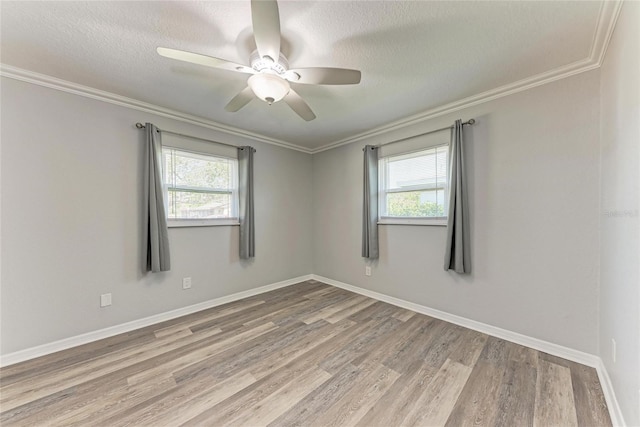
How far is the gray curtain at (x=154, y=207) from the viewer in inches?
104

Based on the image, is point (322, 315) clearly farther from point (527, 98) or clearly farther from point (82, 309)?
point (527, 98)

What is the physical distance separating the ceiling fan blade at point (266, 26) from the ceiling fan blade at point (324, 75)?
0.18 metres

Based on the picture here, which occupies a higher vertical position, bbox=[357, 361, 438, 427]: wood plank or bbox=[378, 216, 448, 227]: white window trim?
bbox=[378, 216, 448, 227]: white window trim

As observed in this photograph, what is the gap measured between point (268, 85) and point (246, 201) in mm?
2079

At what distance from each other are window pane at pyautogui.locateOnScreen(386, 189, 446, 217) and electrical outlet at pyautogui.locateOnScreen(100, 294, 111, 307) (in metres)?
3.41

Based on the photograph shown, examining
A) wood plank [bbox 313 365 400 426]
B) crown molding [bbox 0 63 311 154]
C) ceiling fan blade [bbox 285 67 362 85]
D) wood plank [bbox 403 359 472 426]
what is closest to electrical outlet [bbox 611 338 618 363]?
wood plank [bbox 403 359 472 426]

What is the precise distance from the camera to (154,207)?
2660 millimetres

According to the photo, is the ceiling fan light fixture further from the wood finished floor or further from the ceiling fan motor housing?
the wood finished floor

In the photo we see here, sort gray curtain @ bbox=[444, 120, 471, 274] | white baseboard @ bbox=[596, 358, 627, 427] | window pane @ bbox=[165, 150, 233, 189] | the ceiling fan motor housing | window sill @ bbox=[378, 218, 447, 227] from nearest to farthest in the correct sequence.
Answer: white baseboard @ bbox=[596, 358, 627, 427] → the ceiling fan motor housing → gray curtain @ bbox=[444, 120, 471, 274] → window sill @ bbox=[378, 218, 447, 227] → window pane @ bbox=[165, 150, 233, 189]

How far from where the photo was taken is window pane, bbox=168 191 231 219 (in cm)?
300

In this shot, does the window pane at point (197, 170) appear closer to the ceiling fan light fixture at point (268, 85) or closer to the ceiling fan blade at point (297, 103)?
the ceiling fan blade at point (297, 103)

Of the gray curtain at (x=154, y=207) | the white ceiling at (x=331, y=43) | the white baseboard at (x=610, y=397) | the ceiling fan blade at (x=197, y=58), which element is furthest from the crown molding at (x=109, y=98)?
the white baseboard at (x=610, y=397)

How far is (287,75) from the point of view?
173cm

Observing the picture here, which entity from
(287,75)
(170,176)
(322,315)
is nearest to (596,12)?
(287,75)
